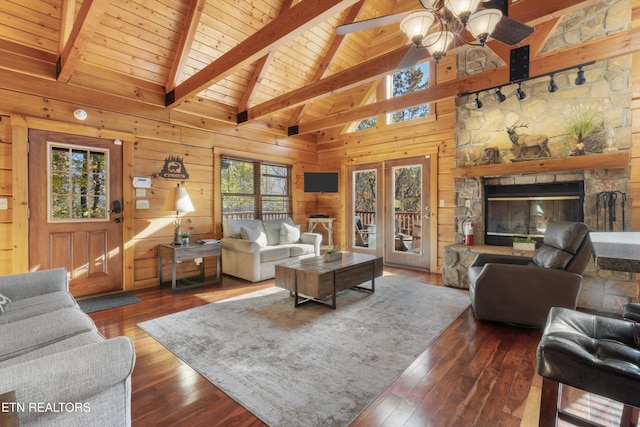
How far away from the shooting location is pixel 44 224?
3.49 m

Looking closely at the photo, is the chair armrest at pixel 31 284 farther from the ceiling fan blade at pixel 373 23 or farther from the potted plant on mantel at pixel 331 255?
the ceiling fan blade at pixel 373 23

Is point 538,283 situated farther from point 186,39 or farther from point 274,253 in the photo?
point 186,39

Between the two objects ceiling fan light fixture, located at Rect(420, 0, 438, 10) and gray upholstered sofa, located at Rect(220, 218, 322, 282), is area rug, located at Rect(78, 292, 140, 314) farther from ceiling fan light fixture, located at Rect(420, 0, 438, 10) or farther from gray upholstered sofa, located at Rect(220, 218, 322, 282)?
ceiling fan light fixture, located at Rect(420, 0, 438, 10)

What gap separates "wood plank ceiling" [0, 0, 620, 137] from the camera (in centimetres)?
286

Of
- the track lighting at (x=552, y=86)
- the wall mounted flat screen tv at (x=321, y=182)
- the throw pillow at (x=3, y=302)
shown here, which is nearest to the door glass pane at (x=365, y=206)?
the wall mounted flat screen tv at (x=321, y=182)

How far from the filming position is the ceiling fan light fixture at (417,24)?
1.99 m

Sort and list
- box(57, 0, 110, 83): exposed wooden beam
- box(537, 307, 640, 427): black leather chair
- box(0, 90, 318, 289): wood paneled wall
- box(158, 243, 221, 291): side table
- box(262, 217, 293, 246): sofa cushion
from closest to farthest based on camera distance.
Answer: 1. box(537, 307, 640, 427): black leather chair
2. box(57, 0, 110, 83): exposed wooden beam
3. box(0, 90, 318, 289): wood paneled wall
4. box(158, 243, 221, 291): side table
5. box(262, 217, 293, 246): sofa cushion

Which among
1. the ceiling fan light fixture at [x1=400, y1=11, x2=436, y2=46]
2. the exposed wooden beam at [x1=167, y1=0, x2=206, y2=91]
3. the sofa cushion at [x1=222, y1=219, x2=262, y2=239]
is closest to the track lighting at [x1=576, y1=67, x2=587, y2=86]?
the ceiling fan light fixture at [x1=400, y1=11, x2=436, y2=46]

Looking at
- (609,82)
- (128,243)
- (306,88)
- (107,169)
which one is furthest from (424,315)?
(107,169)

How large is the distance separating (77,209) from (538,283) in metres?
5.21

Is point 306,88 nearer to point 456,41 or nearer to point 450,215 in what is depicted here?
point 456,41

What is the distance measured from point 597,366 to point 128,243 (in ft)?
15.6

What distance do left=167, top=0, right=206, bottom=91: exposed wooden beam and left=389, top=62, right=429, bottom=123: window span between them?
334 cm

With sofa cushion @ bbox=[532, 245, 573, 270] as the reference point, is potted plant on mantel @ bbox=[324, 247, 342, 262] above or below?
below
